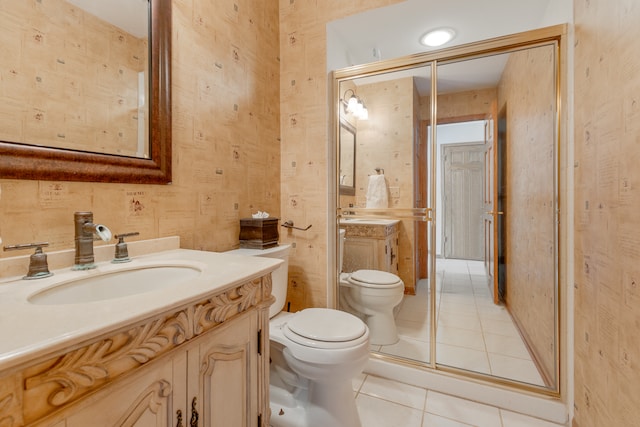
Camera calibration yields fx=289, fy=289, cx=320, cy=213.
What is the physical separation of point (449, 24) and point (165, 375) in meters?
2.36

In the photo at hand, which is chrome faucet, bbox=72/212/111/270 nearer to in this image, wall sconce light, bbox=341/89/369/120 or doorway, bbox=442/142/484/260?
wall sconce light, bbox=341/89/369/120

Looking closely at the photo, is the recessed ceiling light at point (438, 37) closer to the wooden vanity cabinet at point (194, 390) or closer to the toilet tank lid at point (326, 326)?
the toilet tank lid at point (326, 326)

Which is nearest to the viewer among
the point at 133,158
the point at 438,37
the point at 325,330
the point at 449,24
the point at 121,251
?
the point at 121,251

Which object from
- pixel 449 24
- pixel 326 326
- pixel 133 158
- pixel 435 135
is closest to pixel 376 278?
pixel 326 326

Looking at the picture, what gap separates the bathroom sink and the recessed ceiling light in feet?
7.01

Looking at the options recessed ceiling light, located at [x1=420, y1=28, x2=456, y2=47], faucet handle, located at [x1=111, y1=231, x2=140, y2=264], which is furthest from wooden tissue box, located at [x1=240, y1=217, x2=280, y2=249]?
recessed ceiling light, located at [x1=420, y1=28, x2=456, y2=47]

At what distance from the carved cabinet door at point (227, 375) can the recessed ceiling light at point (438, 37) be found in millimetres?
2146

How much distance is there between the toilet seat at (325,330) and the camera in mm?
1224

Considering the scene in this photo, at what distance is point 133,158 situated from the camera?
1139 millimetres

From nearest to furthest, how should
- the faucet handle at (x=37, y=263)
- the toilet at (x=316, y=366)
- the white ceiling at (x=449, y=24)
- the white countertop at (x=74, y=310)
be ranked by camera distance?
the white countertop at (x=74, y=310) → the faucet handle at (x=37, y=263) → the toilet at (x=316, y=366) → the white ceiling at (x=449, y=24)

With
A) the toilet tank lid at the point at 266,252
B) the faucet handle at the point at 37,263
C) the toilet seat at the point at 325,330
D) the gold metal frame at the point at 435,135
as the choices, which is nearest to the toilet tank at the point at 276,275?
the toilet tank lid at the point at 266,252

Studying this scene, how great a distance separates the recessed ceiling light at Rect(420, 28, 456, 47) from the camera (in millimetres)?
1980

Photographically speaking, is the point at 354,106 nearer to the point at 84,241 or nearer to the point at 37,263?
the point at 84,241

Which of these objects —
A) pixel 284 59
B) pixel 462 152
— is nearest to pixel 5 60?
pixel 284 59
